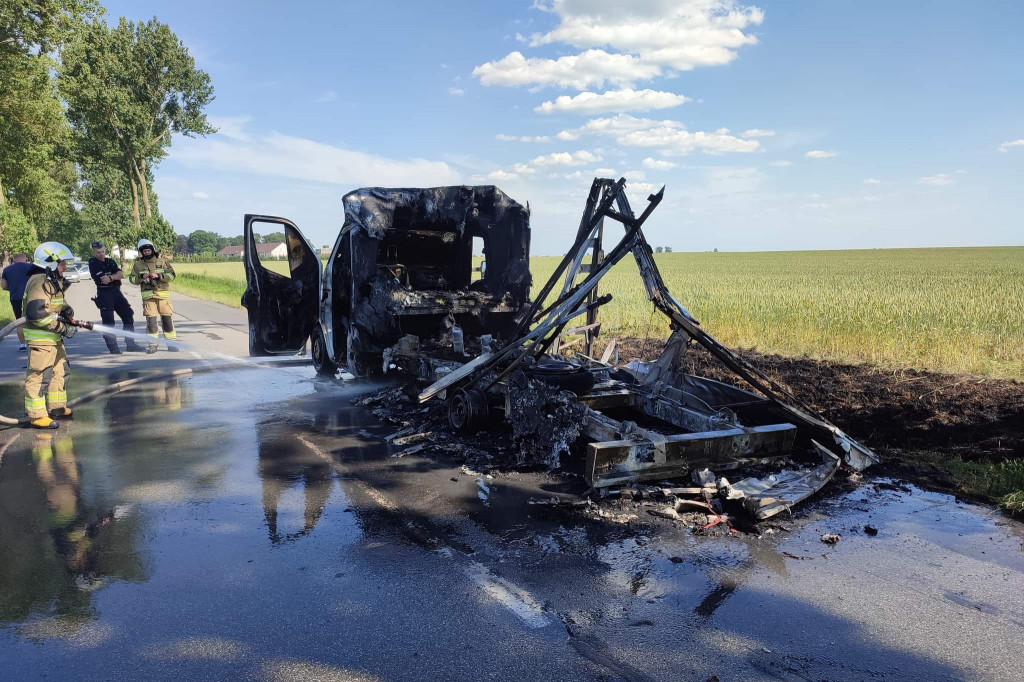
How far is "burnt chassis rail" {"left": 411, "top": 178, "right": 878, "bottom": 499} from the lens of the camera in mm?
4805

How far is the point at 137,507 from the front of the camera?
4.73 metres

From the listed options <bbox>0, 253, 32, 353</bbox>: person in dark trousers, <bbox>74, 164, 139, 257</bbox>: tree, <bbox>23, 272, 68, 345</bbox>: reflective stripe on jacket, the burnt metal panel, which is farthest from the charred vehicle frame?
<bbox>74, 164, 139, 257</bbox>: tree

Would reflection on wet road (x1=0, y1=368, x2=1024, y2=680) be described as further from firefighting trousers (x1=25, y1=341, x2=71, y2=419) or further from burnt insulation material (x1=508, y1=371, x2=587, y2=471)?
firefighting trousers (x1=25, y1=341, x2=71, y2=419)

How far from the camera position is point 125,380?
380 inches

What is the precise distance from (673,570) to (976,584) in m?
1.61

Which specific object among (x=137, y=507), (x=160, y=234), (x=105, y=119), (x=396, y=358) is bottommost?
(x=137, y=507)

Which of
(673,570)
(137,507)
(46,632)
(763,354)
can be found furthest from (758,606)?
(763,354)

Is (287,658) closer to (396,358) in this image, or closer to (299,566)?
(299,566)

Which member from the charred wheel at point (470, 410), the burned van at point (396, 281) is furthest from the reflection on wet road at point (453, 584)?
the burned van at point (396, 281)

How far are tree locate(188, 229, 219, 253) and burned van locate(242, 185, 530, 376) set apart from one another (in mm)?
145504

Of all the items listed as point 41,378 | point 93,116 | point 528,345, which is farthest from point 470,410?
point 93,116

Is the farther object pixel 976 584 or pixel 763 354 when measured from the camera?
pixel 763 354

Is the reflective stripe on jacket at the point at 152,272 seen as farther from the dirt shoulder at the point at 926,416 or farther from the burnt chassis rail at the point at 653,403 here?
the dirt shoulder at the point at 926,416

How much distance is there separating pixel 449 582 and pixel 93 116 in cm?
4552
